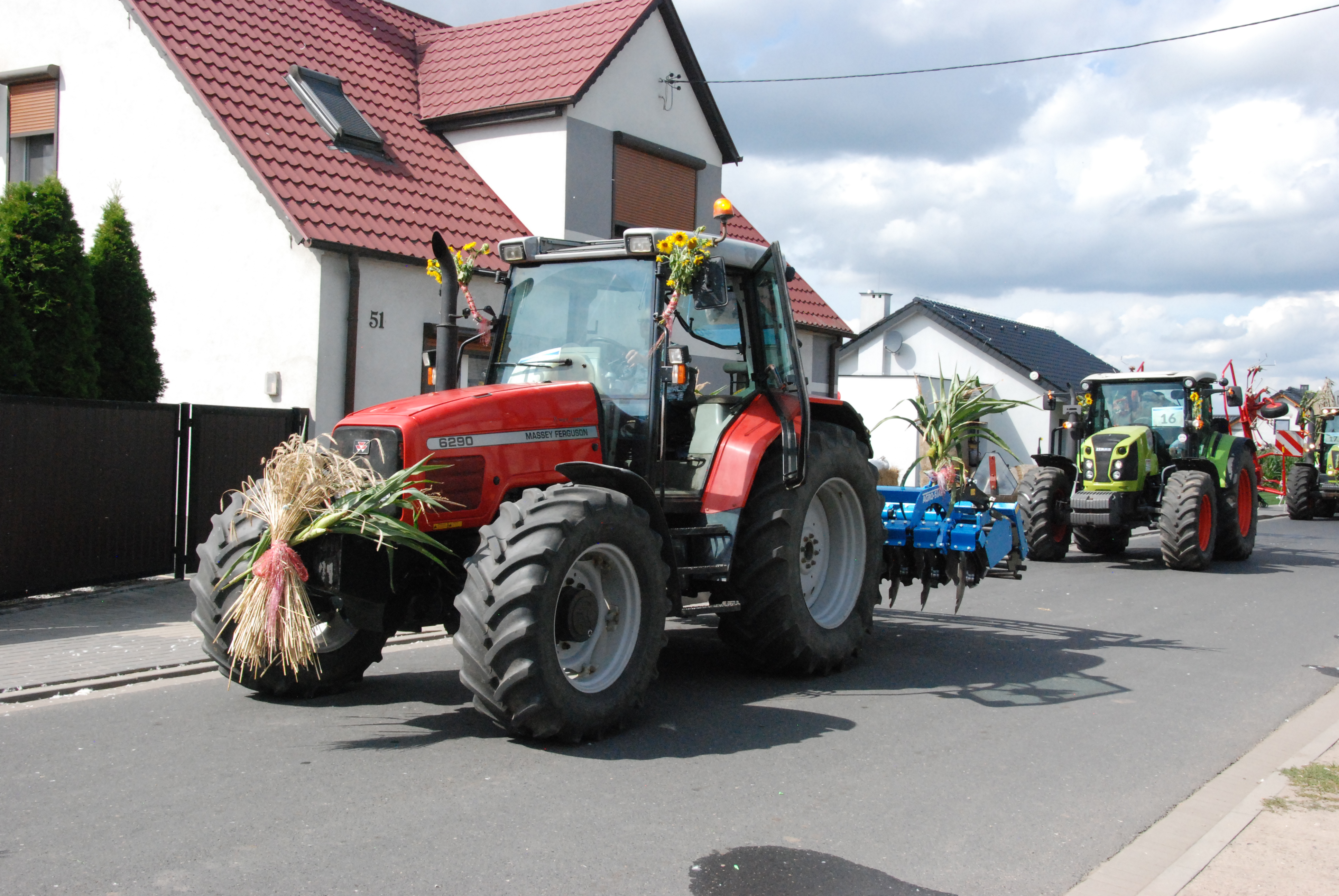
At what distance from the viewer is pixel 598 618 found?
5.87m

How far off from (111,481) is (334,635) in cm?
487

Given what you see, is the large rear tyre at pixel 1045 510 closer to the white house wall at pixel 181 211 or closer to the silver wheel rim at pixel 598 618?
the white house wall at pixel 181 211

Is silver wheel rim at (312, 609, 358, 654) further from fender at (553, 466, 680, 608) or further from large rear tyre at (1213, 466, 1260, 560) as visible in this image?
large rear tyre at (1213, 466, 1260, 560)

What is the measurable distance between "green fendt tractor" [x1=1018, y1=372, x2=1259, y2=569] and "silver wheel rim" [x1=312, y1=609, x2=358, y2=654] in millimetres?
10449

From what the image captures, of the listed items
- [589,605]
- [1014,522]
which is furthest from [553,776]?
[1014,522]

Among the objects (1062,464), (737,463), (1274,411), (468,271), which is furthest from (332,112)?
(1274,411)

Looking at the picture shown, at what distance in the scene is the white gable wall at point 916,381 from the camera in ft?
87.6

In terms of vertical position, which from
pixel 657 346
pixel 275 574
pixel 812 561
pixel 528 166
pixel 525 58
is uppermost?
pixel 525 58

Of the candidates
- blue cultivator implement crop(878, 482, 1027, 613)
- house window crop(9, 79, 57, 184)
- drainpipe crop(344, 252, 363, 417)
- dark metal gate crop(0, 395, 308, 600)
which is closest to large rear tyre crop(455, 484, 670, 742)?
blue cultivator implement crop(878, 482, 1027, 613)

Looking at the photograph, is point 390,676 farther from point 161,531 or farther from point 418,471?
point 161,531

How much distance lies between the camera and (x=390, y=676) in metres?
7.24

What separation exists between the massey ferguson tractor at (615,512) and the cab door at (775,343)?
13mm

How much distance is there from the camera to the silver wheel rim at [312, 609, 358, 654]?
6363 millimetres

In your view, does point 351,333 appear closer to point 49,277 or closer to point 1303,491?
point 49,277
